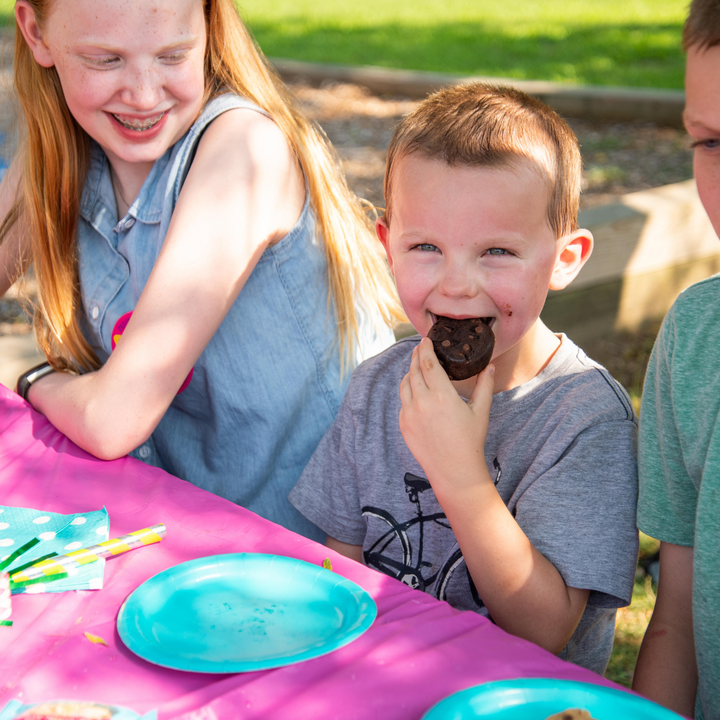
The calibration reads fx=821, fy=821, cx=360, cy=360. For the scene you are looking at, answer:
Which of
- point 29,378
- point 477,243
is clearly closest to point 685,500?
point 477,243

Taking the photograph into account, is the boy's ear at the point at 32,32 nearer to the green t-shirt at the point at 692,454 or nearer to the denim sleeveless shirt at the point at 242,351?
the denim sleeveless shirt at the point at 242,351

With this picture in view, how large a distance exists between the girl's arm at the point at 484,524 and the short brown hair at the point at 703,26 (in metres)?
0.70

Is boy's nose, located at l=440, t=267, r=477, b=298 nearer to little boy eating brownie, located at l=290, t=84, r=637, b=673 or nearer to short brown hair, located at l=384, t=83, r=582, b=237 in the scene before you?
little boy eating brownie, located at l=290, t=84, r=637, b=673

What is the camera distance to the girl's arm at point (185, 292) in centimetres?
193

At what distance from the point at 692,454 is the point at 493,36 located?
12.6 metres

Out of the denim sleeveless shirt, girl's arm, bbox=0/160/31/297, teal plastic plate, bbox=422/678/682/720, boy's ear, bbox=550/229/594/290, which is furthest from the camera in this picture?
girl's arm, bbox=0/160/31/297

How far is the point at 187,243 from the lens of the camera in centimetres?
202

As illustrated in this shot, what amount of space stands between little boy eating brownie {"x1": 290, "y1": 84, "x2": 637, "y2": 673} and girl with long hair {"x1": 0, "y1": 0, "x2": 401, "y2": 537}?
459 mm

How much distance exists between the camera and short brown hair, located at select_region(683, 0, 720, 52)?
4.08 feet

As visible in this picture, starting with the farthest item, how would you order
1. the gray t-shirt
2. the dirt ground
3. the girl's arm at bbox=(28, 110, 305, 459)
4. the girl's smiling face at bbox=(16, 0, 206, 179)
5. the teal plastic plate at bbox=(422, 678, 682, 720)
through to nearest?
the dirt ground
the girl's smiling face at bbox=(16, 0, 206, 179)
the girl's arm at bbox=(28, 110, 305, 459)
the gray t-shirt
the teal plastic plate at bbox=(422, 678, 682, 720)

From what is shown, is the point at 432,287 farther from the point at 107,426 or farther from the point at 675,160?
the point at 675,160

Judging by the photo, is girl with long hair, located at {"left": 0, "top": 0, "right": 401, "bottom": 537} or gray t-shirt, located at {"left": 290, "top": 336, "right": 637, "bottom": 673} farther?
girl with long hair, located at {"left": 0, "top": 0, "right": 401, "bottom": 537}

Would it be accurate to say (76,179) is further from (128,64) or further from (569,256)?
(569,256)

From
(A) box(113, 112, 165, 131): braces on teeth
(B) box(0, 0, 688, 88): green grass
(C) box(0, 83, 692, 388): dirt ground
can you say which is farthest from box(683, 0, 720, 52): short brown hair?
(B) box(0, 0, 688, 88): green grass
